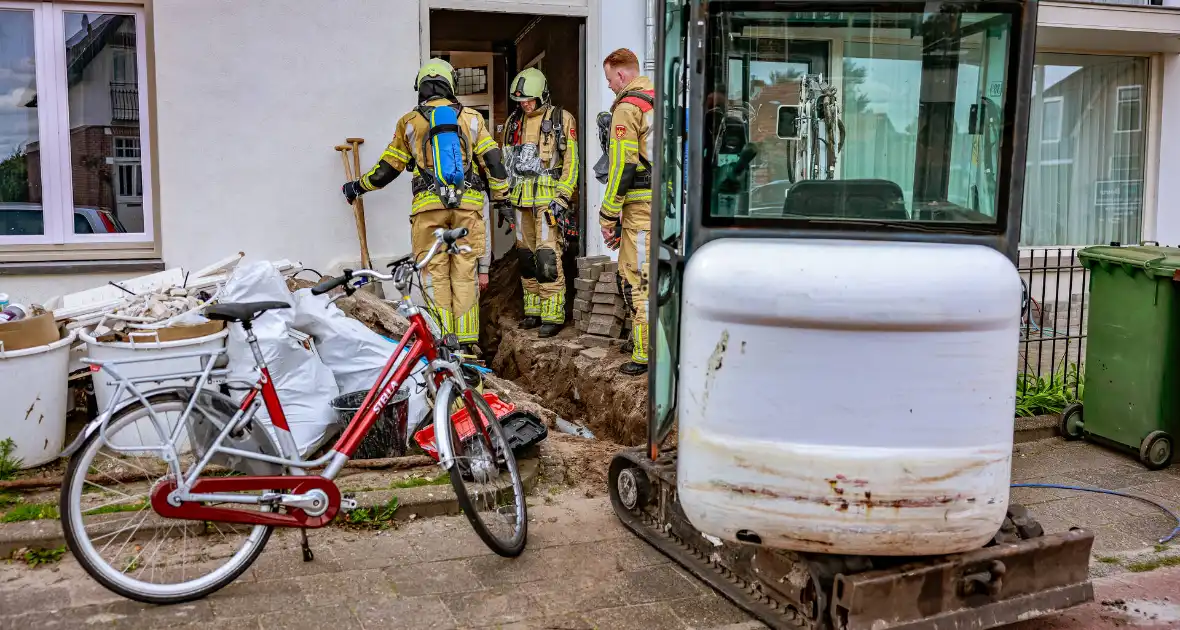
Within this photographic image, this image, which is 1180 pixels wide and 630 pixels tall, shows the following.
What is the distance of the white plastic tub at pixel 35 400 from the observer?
5055 millimetres

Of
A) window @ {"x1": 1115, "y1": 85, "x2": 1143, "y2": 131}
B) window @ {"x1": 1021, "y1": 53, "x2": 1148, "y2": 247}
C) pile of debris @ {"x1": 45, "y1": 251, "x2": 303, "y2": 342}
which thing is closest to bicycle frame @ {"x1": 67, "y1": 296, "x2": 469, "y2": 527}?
pile of debris @ {"x1": 45, "y1": 251, "x2": 303, "y2": 342}

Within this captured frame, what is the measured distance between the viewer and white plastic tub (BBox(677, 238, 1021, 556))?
3.27 m

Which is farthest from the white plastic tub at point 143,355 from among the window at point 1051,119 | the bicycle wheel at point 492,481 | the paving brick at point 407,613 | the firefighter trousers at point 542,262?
the window at point 1051,119

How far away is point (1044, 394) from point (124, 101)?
7170 mm

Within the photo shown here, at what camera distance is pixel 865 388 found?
3.29 m

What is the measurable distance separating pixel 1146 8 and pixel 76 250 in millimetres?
9666

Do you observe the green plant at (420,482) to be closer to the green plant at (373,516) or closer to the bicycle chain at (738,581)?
the green plant at (373,516)

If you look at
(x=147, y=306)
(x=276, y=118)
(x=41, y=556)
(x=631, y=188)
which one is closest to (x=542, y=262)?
(x=631, y=188)

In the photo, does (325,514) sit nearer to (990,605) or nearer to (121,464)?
(121,464)

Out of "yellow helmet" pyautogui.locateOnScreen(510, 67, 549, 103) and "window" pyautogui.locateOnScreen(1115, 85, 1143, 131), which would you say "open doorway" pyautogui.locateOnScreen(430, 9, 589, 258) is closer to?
"yellow helmet" pyautogui.locateOnScreen(510, 67, 549, 103)

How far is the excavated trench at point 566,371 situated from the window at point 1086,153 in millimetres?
5197

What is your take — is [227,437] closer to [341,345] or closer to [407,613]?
[407,613]

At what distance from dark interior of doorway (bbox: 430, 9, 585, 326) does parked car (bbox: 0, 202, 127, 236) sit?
3.13 m

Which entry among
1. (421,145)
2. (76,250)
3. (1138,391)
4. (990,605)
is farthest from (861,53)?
(76,250)
